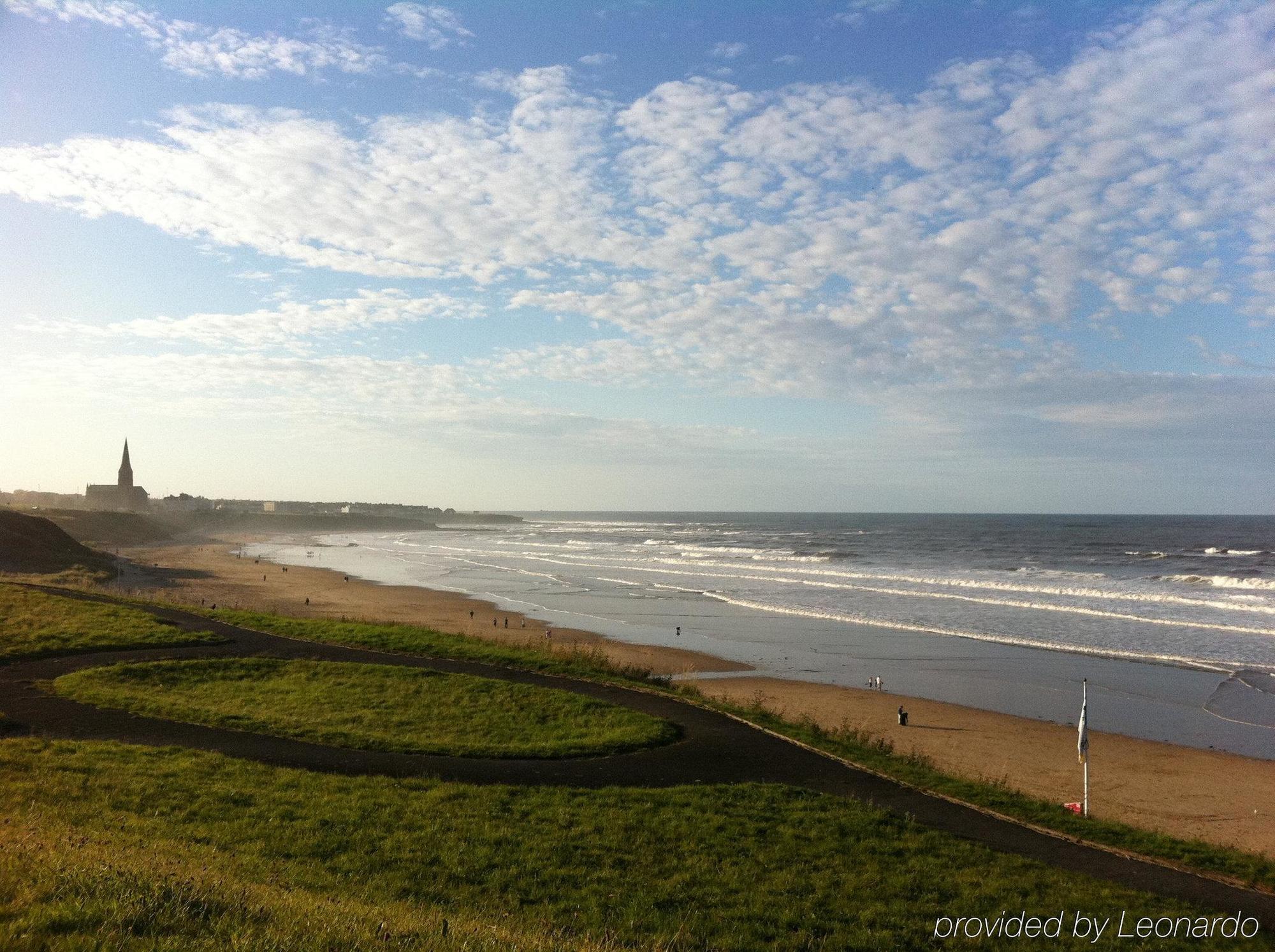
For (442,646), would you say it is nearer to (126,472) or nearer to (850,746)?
(850,746)

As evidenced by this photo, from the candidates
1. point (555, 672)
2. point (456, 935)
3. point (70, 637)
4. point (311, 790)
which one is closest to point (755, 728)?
point (555, 672)

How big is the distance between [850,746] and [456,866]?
27.7ft

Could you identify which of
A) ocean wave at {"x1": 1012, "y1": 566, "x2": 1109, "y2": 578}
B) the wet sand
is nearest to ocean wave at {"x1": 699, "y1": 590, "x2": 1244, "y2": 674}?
the wet sand

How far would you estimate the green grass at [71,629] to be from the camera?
64.3 ft

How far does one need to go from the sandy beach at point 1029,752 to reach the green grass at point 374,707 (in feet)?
20.2

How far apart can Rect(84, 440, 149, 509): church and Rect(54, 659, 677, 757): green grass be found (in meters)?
141

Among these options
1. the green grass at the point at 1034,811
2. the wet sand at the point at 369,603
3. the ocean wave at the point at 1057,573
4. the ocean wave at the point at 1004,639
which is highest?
the green grass at the point at 1034,811

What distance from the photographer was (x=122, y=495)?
138 meters

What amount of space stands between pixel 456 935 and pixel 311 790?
5.37 m

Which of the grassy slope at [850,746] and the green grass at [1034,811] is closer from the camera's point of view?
the green grass at [1034,811]

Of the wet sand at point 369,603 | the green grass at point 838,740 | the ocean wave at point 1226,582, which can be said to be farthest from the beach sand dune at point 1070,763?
the ocean wave at point 1226,582

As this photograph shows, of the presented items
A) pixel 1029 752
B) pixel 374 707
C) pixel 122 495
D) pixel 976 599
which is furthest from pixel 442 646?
pixel 122 495

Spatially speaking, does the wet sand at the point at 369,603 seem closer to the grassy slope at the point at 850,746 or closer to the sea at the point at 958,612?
the sea at the point at 958,612

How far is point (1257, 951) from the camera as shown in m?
8.04
